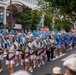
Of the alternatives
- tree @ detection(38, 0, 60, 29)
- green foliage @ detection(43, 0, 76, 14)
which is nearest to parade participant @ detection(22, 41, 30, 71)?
tree @ detection(38, 0, 60, 29)

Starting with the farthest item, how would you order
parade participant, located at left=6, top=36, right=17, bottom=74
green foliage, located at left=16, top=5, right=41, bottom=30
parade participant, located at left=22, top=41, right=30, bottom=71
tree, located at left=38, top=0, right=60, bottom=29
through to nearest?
1. green foliage, located at left=16, top=5, right=41, bottom=30
2. parade participant, located at left=22, top=41, right=30, bottom=71
3. parade participant, located at left=6, top=36, right=17, bottom=74
4. tree, located at left=38, top=0, right=60, bottom=29

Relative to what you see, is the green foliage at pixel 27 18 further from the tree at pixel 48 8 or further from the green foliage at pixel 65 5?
the green foliage at pixel 65 5

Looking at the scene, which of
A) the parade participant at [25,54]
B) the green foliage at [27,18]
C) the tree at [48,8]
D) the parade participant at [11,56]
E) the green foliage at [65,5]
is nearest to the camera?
the green foliage at [65,5]

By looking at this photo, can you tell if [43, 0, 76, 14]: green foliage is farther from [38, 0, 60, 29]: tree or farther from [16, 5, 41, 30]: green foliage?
[16, 5, 41, 30]: green foliage

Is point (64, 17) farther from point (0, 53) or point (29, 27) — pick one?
point (29, 27)

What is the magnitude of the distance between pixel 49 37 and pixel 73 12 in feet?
30.1

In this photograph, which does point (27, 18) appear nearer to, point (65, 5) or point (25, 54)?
point (25, 54)

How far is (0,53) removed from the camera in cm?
1262

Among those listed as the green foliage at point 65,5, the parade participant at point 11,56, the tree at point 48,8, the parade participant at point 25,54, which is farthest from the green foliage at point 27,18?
the green foliage at point 65,5

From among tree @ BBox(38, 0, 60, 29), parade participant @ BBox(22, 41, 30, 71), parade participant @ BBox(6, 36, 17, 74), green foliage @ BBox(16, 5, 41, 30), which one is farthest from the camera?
green foliage @ BBox(16, 5, 41, 30)

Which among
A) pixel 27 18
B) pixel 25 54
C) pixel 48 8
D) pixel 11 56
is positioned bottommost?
pixel 25 54

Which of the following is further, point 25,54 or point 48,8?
point 25,54

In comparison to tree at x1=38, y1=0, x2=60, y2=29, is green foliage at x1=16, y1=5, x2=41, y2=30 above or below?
below

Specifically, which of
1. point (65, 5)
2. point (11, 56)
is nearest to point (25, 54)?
point (11, 56)
